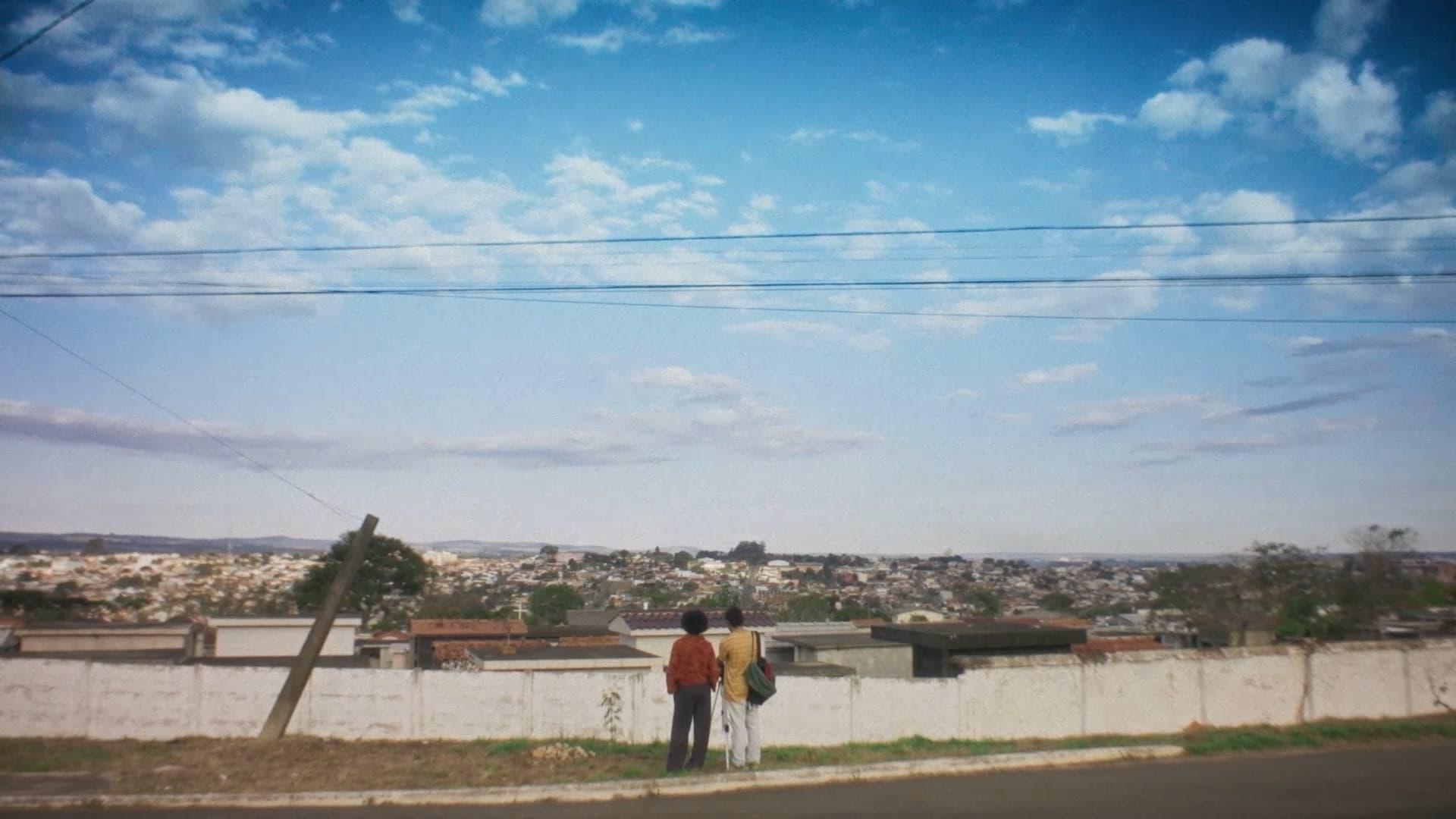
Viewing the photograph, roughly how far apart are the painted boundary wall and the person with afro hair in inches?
181

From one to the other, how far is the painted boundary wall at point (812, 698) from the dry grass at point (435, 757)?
2.23 ft

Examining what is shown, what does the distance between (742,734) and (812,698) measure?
18.3ft

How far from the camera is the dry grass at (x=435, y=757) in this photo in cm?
762

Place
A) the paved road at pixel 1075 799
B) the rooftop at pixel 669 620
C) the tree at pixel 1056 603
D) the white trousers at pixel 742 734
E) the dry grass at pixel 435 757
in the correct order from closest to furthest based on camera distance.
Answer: the paved road at pixel 1075 799 → the dry grass at pixel 435 757 → the white trousers at pixel 742 734 → the rooftop at pixel 669 620 → the tree at pixel 1056 603

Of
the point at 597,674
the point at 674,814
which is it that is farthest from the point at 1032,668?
the point at 674,814

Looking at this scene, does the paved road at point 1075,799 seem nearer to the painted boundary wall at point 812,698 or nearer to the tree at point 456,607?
the painted boundary wall at point 812,698

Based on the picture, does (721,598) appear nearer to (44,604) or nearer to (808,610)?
(808,610)

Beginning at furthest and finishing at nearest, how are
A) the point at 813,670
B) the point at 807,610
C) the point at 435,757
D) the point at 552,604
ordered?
the point at 552,604
the point at 807,610
the point at 813,670
the point at 435,757

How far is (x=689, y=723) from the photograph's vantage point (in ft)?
Result: 26.5

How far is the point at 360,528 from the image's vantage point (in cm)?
1101

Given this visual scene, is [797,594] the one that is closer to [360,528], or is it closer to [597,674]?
[597,674]

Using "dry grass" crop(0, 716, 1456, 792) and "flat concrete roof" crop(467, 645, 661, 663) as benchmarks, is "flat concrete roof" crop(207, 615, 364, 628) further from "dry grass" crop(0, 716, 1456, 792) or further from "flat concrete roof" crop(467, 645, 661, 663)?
"dry grass" crop(0, 716, 1456, 792)

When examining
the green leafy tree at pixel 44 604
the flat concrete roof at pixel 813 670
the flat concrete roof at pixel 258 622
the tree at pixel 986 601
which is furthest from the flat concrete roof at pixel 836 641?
the green leafy tree at pixel 44 604

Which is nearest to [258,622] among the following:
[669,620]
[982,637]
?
[669,620]
